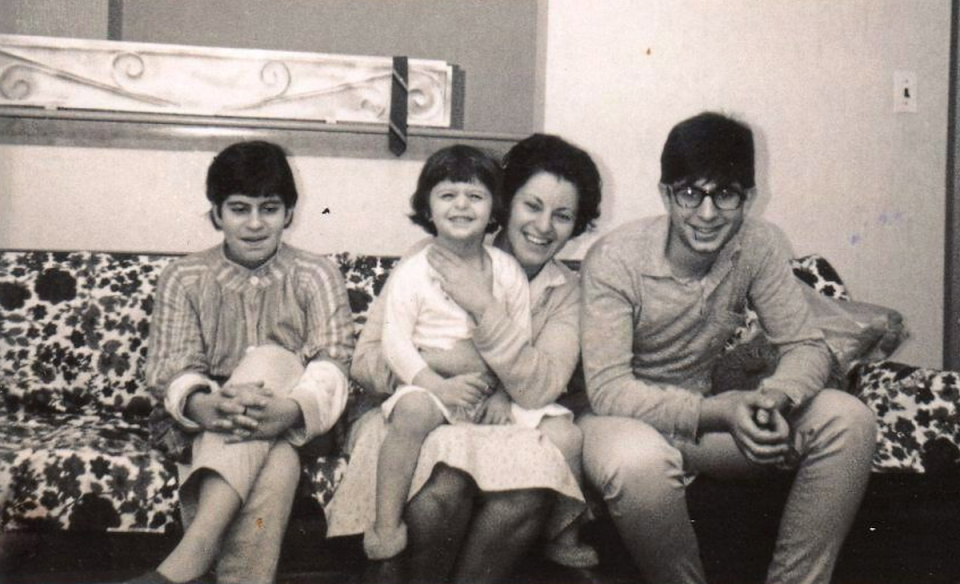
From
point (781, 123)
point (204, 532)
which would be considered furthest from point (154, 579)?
point (781, 123)

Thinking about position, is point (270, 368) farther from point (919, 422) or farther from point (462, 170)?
point (919, 422)

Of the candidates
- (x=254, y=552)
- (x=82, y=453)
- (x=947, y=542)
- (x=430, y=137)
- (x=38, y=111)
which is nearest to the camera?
(x=254, y=552)

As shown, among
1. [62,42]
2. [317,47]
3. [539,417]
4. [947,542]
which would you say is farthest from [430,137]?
[947,542]

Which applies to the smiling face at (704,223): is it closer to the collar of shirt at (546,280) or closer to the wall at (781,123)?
the collar of shirt at (546,280)

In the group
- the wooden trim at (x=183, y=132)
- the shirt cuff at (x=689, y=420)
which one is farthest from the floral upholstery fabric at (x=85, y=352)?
the shirt cuff at (x=689, y=420)

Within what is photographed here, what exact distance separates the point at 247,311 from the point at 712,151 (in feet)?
2.43

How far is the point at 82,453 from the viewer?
1160 millimetres

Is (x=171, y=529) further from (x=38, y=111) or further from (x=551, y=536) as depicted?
(x=38, y=111)

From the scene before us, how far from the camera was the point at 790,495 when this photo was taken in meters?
1.10

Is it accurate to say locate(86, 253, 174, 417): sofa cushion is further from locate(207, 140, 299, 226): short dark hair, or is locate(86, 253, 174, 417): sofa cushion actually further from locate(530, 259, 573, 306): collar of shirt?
locate(530, 259, 573, 306): collar of shirt

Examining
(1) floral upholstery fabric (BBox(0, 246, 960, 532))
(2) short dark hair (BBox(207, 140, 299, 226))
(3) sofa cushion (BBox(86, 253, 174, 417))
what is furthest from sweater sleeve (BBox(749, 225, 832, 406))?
(3) sofa cushion (BBox(86, 253, 174, 417))

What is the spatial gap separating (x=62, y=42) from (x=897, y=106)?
1838 millimetres

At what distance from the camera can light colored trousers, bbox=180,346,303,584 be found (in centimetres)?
104

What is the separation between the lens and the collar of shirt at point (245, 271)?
132 cm
